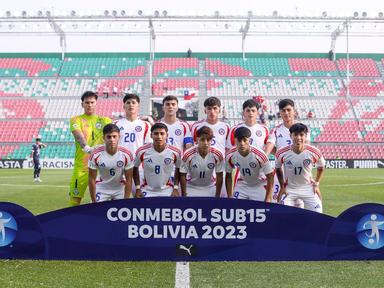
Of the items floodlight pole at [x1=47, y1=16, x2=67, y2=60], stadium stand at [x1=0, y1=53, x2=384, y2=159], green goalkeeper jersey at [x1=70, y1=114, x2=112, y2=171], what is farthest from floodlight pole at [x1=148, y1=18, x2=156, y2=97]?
green goalkeeper jersey at [x1=70, y1=114, x2=112, y2=171]

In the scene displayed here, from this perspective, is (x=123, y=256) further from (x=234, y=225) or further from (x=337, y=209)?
(x=337, y=209)

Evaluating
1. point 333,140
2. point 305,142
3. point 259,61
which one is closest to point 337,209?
point 305,142

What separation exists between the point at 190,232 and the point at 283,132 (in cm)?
298

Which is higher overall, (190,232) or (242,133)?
(242,133)

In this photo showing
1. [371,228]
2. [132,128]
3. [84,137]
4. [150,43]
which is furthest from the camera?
[150,43]

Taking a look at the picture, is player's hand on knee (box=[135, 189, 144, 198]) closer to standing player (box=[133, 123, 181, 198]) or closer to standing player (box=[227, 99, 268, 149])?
standing player (box=[133, 123, 181, 198])

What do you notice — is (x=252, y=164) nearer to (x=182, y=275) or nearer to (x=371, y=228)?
(x=371, y=228)

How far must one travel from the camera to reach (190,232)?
19.2ft

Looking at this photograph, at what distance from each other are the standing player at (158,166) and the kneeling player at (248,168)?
72 centimetres

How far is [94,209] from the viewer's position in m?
5.80

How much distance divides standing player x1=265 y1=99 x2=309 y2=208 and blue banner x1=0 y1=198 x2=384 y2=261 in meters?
2.29

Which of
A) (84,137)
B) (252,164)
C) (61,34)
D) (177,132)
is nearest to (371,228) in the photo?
(252,164)

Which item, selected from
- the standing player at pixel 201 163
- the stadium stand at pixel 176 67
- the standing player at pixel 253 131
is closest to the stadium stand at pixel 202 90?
the stadium stand at pixel 176 67

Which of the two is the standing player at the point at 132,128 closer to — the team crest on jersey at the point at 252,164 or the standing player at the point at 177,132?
the standing player at the point at 177,132
